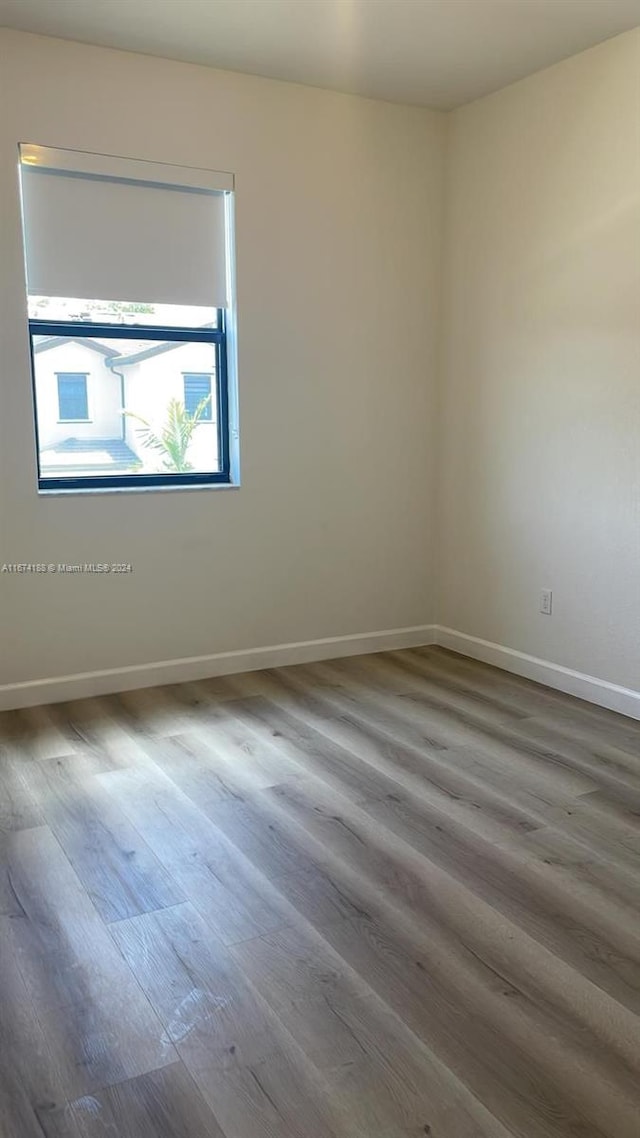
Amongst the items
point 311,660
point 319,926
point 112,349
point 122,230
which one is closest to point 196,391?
point 112,349

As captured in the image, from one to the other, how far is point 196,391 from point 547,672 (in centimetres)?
214

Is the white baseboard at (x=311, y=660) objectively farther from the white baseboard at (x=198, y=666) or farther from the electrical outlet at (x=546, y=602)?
the electrical outlet at (x=546, y=602)

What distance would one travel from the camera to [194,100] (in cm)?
383

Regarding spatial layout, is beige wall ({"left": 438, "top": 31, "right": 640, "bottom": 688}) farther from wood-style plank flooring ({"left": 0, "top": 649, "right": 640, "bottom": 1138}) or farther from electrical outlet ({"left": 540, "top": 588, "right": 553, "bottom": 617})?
wood-style plank flooring ({"left": 0, "top": 649, "right": 640, "bottom": 1138})

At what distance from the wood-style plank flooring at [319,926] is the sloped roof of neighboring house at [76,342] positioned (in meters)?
1.59

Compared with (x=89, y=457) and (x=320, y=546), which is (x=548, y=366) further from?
(x=89, y=457)

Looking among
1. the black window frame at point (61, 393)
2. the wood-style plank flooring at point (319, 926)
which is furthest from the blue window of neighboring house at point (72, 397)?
the wood-style plank flooring at point (319, 926)

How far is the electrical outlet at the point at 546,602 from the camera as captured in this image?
4.11 meters

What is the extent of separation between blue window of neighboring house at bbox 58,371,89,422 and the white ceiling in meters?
1.34

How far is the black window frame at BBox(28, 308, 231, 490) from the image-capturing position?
376 centimetres

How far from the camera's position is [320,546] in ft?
14.7

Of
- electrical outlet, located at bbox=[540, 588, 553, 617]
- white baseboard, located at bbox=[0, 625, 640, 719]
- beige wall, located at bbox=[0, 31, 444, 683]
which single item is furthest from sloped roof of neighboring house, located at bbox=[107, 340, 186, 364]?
electrical outlet, located at bbox=[540, 588, 553, 617]

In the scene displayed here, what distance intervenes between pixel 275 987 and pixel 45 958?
1.87 ft

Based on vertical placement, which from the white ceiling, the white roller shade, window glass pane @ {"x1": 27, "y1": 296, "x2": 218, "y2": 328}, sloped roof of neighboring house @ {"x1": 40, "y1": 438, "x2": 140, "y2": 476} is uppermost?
the white ceiling
